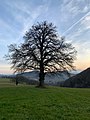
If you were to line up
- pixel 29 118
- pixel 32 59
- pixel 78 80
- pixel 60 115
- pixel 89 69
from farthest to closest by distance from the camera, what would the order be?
pixel 89 69 → pixel 78 80 → pixel 32 59 → pixel 60 115 → pixel 29 118

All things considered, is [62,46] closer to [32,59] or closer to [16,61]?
[32,59]

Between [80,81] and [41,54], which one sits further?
[80,81]

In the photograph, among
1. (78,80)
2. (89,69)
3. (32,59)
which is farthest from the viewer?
(89,69)

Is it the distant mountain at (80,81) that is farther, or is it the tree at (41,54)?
the distant mountain at (80,81)

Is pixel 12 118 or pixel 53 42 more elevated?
pixel 53 42

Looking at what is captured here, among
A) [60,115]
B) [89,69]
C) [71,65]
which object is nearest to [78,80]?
[89,69]

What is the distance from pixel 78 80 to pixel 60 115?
95.7 m

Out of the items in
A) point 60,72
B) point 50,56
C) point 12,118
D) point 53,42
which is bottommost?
point 12,118

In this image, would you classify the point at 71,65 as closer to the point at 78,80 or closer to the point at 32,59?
the point at 32,59

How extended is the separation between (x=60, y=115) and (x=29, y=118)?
6.19 ft

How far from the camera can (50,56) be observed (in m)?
49.6

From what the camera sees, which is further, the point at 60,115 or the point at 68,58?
the point at 68,58

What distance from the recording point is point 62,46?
50656 millimetres

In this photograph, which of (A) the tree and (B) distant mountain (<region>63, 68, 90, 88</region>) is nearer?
(A) the tree
